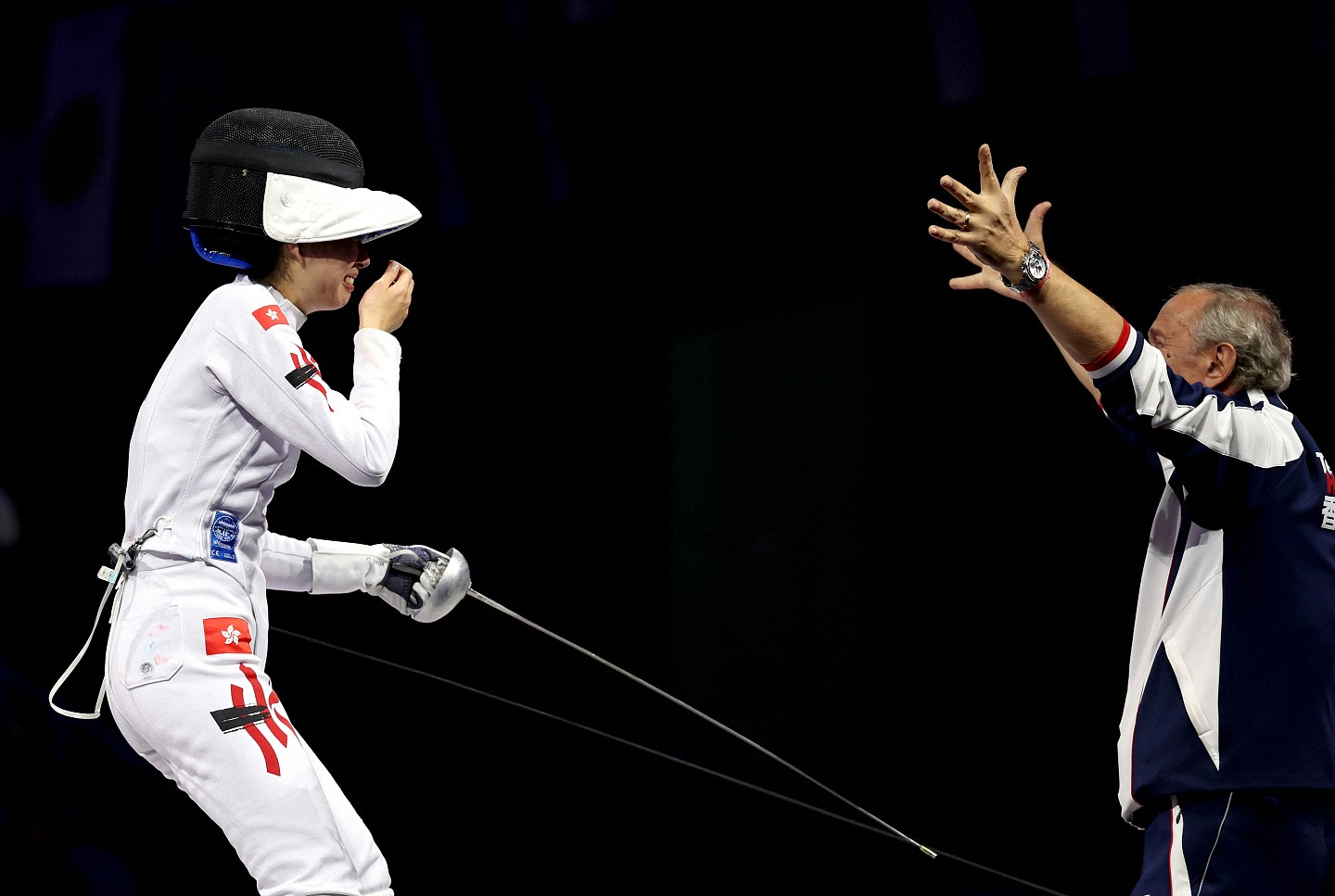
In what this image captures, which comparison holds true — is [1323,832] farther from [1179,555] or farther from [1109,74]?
[1109,74]

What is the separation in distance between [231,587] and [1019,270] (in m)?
1.23

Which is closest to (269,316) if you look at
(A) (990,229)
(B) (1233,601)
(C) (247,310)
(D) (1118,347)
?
(C) (247,310)

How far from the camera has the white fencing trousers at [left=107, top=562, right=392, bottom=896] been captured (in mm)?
1650

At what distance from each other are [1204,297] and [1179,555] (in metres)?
0.48

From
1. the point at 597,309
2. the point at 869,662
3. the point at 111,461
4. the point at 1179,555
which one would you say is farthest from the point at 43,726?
the point at 1179,555

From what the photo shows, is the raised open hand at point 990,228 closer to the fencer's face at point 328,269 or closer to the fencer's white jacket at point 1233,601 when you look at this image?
the fencer's white jacket at point 1233,601

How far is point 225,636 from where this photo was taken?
5.62 ft

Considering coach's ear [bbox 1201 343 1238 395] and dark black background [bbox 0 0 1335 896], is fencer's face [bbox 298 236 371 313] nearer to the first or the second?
dark black background [bbox 0 0 1335 896]

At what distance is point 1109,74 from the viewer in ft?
10.1

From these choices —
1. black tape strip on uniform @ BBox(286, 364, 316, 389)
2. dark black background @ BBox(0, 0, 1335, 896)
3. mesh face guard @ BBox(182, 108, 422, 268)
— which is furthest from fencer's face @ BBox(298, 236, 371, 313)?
dark black background @ BBox(0, 0, 1335, 896)

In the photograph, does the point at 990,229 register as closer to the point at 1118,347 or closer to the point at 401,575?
the point at 1118,347

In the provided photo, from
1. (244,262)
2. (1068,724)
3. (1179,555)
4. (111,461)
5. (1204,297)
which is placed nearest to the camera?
(244,262)

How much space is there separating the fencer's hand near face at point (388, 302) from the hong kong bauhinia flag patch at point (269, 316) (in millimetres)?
150

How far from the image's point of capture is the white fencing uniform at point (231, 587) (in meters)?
1.65
